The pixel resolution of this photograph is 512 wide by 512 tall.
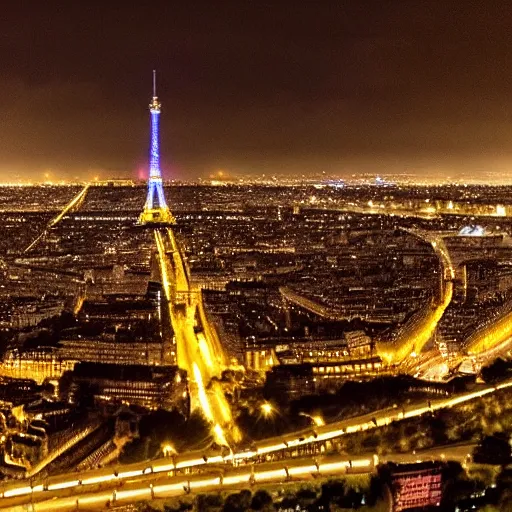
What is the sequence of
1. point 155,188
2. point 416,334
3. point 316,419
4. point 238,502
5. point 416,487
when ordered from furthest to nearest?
point 155,188 → point 416,334 → point 316,419 → point 416,487 → point 238,502

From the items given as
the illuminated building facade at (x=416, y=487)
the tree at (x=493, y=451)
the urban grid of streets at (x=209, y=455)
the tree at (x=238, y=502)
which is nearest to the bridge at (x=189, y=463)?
the urban grid of streets at (x=209, y=455)

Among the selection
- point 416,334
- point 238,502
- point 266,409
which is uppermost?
point 416,334

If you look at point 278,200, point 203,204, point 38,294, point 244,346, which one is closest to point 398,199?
point 278,200

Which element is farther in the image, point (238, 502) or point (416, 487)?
point (416, 487)

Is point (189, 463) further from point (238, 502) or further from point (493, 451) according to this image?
point (493, 451)

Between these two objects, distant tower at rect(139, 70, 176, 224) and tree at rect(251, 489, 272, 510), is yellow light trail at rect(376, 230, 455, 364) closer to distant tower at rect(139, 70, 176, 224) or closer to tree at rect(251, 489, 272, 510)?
tree at rect(251, 489, 272, 510)

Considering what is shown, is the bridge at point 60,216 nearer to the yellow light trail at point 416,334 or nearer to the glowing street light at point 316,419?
the yellow light trail at point 416,334

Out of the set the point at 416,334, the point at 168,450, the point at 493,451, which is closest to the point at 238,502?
the point at 168,450

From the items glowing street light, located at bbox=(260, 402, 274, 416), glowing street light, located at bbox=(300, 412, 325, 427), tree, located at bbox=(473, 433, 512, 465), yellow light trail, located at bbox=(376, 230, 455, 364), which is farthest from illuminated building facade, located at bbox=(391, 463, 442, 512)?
yellow light trail, located at bbox=(376, 230, 455, 364)

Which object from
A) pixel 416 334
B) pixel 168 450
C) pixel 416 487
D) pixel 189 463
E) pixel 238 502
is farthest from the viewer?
pixel 416 334

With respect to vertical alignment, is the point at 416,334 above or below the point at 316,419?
above

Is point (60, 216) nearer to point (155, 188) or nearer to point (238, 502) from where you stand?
point (155, 188)
